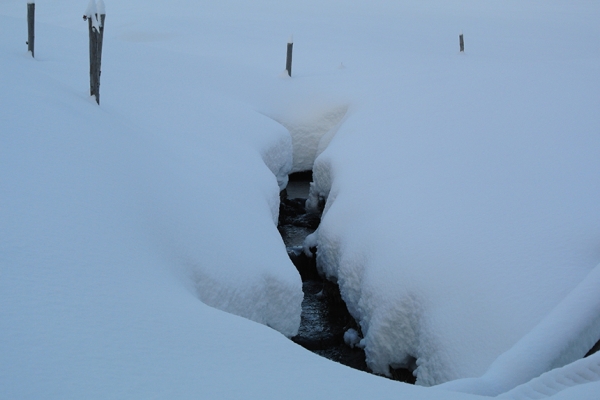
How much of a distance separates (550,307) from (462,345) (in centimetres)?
66

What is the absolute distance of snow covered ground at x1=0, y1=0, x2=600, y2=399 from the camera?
267cm

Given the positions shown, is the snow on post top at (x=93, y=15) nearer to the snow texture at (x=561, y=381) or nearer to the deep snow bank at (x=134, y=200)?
the deep snow bank at (x=134, y=200)

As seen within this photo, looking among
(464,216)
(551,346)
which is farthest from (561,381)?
(464,216)

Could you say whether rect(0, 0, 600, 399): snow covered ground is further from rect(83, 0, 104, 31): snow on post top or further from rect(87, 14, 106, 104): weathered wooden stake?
rect(83, 0, 104, 31): snow on post top

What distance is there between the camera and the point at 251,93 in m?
11.2

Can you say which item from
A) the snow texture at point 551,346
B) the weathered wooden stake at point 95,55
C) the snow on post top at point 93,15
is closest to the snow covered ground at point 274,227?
the snow texture at point 551,346

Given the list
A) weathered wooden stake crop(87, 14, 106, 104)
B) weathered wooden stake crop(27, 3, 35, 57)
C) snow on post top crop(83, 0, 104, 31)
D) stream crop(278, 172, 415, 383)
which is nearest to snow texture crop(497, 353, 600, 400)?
stream crop(278, 172, 415, 383)

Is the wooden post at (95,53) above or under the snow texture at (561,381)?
above

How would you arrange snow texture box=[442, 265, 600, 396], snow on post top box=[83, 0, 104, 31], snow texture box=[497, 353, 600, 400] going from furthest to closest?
snow on post top box=[83, 0, 104, 31], snow texture box=[442, 265, 600, 396], snow texture box=[497, 353, 600, 400]

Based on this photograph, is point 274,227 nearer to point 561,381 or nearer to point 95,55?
point 95,55

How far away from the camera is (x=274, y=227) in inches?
234

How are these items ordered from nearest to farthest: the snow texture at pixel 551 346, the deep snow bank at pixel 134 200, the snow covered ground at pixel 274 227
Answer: the snow covered ground at pixel 274 227
the snow texture at pixel 551 346
the deep snow bank at pixel 134 200

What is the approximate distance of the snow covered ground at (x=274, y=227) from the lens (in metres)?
2.67

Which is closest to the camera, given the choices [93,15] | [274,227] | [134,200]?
[134,200]
